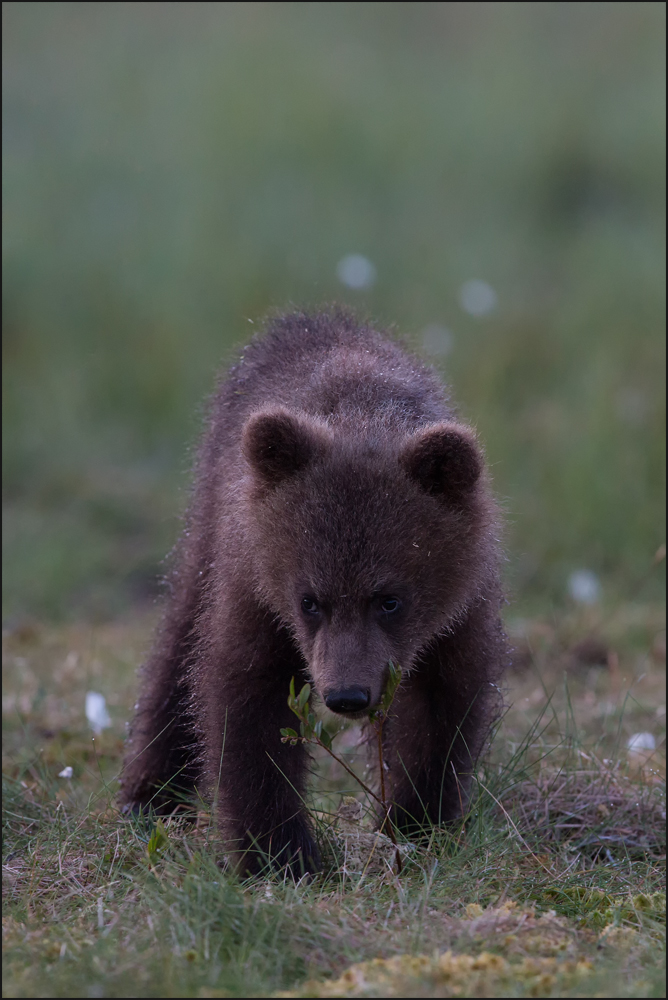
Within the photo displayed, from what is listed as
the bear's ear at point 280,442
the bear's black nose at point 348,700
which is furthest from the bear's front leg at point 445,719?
the bear's ear at point 280,442

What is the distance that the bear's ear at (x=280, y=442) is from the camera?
4.03 m

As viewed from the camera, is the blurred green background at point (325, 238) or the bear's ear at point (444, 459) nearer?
the bear's ear at point (444, 459)

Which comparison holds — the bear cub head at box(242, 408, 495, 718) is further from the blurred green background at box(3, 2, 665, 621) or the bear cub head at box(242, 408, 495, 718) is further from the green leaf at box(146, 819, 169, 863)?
the blurred green background at box(3, 2, 665, 621)

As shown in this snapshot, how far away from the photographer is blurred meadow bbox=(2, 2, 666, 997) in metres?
3.41

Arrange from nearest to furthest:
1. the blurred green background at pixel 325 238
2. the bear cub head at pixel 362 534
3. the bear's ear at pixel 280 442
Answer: the bear cub head at pixel 362 534, the bear's ear at pixel 280 442, the blurred green background at pixel 325 238

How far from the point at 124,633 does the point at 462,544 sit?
4.47 metres

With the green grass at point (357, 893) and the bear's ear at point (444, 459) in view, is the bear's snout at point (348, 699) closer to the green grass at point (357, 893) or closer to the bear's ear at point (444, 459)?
the green grass at point (357, 893)

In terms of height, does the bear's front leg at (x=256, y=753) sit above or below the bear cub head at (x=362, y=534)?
below

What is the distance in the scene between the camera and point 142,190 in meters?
13.6

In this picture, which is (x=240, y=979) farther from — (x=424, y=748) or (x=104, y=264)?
(x=104, y=264)

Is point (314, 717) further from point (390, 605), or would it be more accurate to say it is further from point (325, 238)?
point (325, 238)

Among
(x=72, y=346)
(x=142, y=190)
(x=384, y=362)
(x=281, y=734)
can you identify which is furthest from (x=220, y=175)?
(x=281, y=734)

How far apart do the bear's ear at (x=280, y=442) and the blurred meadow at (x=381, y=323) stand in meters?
1.24

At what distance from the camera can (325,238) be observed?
12531 mm
